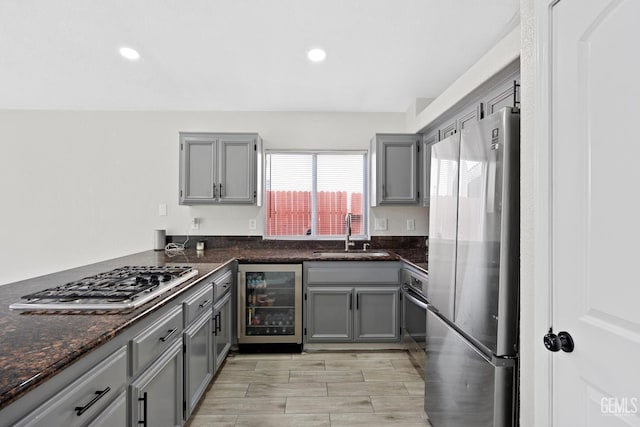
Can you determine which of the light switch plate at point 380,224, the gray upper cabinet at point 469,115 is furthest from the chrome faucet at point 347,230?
the gray upper cabinet at point 469,115

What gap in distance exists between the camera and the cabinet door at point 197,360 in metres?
1.95

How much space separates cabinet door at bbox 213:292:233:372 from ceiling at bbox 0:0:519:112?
6.56 ft

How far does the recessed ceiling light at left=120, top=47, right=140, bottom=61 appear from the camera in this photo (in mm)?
2701

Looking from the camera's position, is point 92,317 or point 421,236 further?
point 421,236

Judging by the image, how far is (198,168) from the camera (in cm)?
346

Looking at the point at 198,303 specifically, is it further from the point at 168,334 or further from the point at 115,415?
the point at 115,415

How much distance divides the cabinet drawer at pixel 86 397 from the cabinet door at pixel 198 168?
2.33 meters

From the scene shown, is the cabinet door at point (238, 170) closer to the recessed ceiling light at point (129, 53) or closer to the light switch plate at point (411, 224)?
the recessed ceiling light at point (129, 53)

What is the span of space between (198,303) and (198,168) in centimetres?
173
